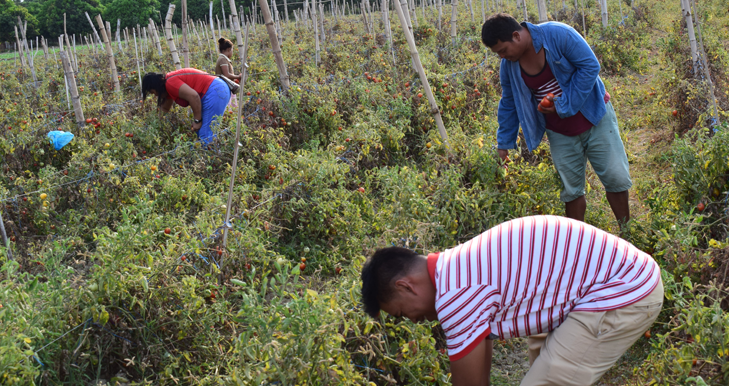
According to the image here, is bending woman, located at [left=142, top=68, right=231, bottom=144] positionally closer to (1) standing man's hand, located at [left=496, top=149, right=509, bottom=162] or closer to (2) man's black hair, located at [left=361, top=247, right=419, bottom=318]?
(1) standing man's hand, located at [left=496, top=149, right=509, bottom=162]

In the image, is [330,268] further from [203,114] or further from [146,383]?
[203,114]

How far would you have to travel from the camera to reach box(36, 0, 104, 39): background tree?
38531 mm

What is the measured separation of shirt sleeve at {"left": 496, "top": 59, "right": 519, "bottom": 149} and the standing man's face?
0.68ft

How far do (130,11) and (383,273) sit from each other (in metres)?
47.0

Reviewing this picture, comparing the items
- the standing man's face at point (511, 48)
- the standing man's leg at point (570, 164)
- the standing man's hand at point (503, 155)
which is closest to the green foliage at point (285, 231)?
the standing man's hand at point (503, 155)

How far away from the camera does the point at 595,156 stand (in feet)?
8.79

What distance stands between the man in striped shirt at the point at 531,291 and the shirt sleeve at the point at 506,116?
1.47 meters

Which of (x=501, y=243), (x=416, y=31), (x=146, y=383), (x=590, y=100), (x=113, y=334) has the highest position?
(x=416, y=31)

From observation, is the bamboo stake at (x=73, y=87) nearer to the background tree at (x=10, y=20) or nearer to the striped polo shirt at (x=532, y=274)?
the striped polo shirt at (x=532, y=274)

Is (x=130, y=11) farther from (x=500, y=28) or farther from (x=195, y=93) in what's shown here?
(x=500, y=28)

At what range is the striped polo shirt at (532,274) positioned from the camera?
1.45 meters

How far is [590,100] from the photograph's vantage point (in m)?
2.58

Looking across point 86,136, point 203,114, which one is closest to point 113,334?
point 203,114

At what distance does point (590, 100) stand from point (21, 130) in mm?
5520
